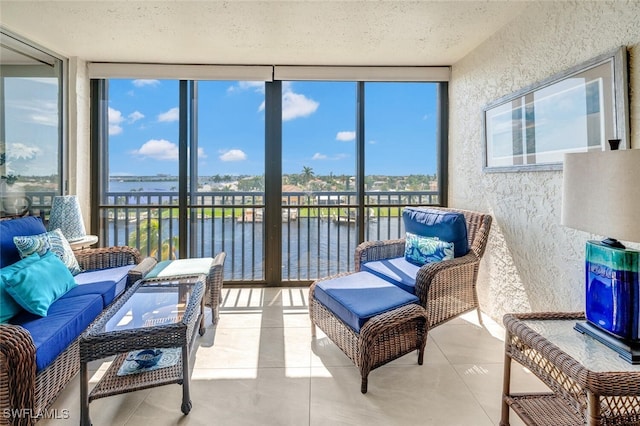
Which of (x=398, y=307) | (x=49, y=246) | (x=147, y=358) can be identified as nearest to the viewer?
(x=147, y=358)

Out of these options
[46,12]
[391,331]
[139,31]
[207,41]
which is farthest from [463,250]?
[46,12]

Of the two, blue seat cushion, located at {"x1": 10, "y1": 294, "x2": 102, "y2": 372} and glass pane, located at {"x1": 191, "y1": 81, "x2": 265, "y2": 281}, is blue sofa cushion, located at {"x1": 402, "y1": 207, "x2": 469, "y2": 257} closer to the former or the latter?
glass pane, located at {"x1": 191, "y1": 81, "x2": 265, "y2": 281}

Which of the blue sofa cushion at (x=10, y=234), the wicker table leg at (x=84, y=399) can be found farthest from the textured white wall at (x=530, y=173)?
the blue sofa cushion at (x=10, y=234)

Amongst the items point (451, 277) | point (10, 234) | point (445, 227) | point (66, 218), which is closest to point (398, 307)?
point (451, 277)

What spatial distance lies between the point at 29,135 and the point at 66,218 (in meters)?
0.78

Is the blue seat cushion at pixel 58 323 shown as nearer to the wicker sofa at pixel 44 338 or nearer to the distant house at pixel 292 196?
the wicker sofa at pixel 44 338

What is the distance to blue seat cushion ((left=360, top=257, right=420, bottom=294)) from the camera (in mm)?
2279

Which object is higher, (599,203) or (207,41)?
(207,41)

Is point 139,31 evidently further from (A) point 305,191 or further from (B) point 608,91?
(B) point 608,91

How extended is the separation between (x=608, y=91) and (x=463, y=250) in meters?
1.37

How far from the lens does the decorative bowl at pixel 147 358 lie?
68.3 inches

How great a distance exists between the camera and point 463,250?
2.55 metres

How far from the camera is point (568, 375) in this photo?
3.71ft

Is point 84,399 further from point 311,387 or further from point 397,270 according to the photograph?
point 397,270
